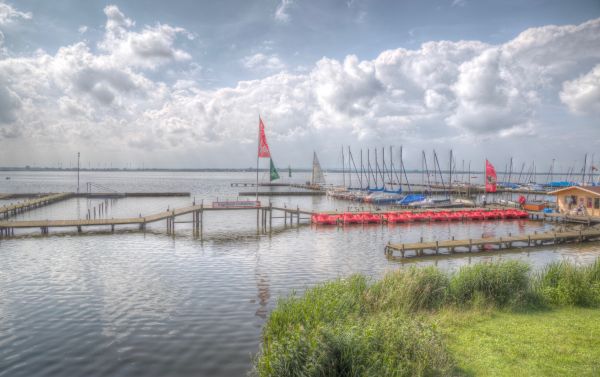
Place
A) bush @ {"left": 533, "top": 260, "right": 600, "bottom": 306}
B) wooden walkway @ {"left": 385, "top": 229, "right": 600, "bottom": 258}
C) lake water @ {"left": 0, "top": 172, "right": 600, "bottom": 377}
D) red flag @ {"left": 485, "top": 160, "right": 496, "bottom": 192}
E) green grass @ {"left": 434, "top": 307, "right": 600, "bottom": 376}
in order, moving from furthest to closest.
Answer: red flag @ {"left": 485, "top": 160, "right": 496, "bottom": 192} < wooden walkway @ {"left": 385, "top": 229, "right": 600, "bottom": 258} < bush @ {"left": 533, "top": 260, "right": 600, "bottom": 306} < lake water @ {"left": 0, "top": 172, "right": 600, "bottom": 377} < green grass @ {"left": 434, "top": 307, "right": 600, "bottom": 376}

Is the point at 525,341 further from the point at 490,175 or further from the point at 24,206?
the point at 24,206

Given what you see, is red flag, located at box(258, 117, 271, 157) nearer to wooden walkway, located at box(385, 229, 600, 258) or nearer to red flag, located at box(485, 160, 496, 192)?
wooden walkway, located at box(385, 229, 600, 258)

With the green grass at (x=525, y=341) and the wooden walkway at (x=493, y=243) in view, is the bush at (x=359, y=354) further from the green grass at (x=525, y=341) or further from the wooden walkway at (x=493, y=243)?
the wooden walkway at (x=493, y=243)

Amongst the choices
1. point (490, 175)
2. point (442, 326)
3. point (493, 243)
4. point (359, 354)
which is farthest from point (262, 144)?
point (490, 175)

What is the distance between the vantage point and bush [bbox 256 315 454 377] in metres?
10.1

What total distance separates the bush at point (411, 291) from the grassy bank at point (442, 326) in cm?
4

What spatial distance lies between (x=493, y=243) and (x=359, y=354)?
27764 millimetres

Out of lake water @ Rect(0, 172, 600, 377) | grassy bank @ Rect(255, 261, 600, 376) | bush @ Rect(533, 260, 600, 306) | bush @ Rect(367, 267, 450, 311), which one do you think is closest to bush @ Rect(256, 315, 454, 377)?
grassy bank @ Rect(255, 261, 600, 376)

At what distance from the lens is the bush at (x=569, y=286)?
17.5m

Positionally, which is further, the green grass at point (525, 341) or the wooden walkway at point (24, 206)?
the wooden walkway at point (24, 206)

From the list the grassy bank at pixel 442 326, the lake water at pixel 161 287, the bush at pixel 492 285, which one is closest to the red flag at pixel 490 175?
the lake water at pixel 161 287

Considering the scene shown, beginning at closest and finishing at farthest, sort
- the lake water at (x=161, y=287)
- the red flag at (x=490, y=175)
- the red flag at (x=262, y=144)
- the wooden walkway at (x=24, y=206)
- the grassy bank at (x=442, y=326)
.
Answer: the grassy bank at (x=442, y=326) → the lake water at (x=161, y=287) → the red flag at (x=262, y=144) → the wooden walkway at (x=24, y=206) → the red flag at (x=490, y=175)

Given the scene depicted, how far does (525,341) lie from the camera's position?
1352 cm

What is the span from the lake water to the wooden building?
39.5ft
